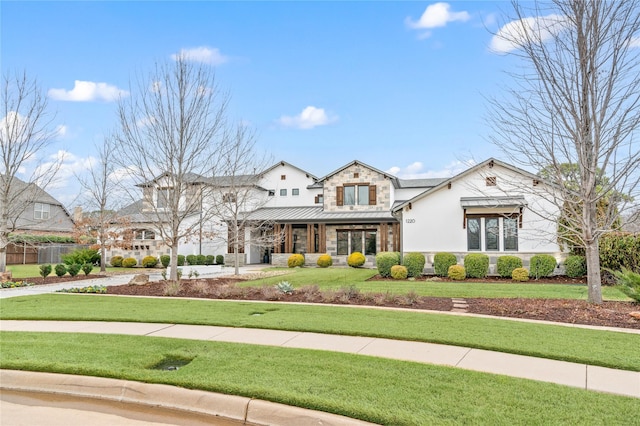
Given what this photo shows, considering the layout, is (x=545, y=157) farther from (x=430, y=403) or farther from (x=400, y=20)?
(x=430, y=403)

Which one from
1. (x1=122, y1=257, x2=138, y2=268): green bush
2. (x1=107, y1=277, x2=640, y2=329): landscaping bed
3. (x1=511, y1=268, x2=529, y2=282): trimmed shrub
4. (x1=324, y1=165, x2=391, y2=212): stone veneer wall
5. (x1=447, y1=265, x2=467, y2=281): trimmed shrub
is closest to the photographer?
(x1=107, y1=277, x2=640, y2=329): landscaping bed

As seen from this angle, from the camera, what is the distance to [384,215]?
93.8 feet

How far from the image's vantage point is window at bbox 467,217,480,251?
67.2ft

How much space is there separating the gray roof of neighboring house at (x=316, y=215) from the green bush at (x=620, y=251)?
12.8 meters

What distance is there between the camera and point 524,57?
1022 centimetres

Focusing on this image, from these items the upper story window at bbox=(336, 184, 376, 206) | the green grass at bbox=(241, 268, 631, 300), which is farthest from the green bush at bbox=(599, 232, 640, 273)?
the upper story window at bbox=(336, 184, 376, 206)

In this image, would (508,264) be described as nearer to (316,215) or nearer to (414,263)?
(414,263)

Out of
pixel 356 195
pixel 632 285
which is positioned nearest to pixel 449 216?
pixel 356 195

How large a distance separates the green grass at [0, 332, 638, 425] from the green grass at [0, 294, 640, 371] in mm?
1524

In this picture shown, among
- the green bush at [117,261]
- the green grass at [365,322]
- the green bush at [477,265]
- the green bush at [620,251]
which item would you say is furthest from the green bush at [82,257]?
the green bush at [620,251]

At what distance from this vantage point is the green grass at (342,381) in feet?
13.1

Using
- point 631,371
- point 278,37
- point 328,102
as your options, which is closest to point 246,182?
point 328,102

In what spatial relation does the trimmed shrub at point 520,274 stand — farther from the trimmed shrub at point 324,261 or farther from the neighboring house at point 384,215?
the trimmed shrub at point 324,261

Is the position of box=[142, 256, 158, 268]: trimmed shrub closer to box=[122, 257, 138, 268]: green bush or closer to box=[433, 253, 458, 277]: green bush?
box=[122, 257, 138, 268]: green bush
